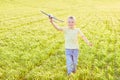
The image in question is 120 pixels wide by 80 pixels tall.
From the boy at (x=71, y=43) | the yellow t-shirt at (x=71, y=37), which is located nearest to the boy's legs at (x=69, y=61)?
the boy at (x=71, y=43)

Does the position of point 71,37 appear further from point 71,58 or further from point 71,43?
point 71,58

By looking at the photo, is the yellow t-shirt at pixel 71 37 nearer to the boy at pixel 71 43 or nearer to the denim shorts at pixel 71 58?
the boy at pixel 71 43

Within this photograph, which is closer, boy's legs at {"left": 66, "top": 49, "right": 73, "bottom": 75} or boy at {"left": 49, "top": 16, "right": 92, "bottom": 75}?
boy at {"left": 49, "top": 16, "right": 92, "bottom": 75}

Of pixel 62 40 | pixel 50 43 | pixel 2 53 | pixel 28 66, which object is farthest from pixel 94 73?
pixel 62 40

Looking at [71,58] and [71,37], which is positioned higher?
[71,37]

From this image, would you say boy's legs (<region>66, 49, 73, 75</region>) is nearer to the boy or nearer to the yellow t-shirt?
the boy

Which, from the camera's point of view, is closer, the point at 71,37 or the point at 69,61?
the point at 71,37

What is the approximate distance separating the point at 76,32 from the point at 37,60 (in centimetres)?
252

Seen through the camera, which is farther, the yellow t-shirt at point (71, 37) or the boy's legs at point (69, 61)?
the boy's legs at point (69, 61)

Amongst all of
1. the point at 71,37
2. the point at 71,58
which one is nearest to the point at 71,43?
the point at 71,37

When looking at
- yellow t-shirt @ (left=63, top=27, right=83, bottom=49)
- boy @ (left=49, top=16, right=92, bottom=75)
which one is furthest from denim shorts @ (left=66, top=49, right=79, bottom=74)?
yellow t-shirt @ (left=63, top=27, right=83, bottom=49)

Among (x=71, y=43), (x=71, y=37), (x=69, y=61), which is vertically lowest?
A: (x=69, y=61)

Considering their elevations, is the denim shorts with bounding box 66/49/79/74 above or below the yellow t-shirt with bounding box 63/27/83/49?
below

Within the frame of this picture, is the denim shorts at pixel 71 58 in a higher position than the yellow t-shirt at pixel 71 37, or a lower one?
lower
